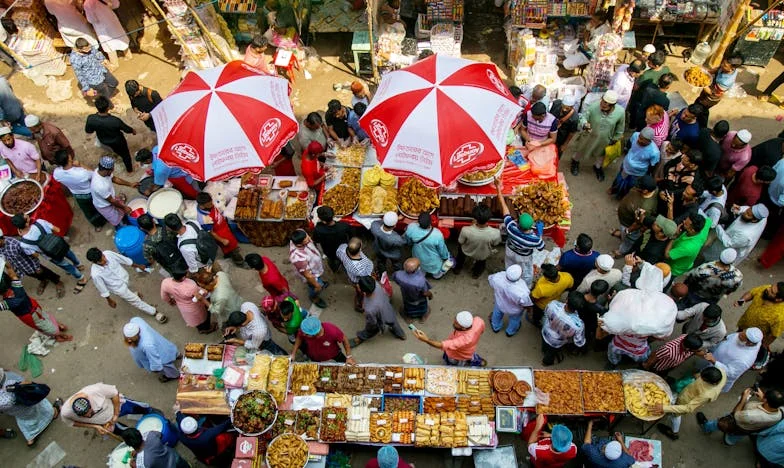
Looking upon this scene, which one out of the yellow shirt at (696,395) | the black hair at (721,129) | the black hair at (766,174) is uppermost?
the black hair at (721,129)

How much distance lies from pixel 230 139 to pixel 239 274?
291cm

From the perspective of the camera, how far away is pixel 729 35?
11.2 metres

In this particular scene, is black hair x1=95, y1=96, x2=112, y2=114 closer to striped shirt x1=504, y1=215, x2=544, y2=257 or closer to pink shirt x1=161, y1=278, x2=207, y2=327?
pink shirt x1=161, y1=278, x2=207, y2=327

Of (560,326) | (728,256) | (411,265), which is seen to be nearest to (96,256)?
(411,265)

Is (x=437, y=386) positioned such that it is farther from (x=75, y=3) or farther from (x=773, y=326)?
(x=75, y=3)

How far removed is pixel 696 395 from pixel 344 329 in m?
5.04

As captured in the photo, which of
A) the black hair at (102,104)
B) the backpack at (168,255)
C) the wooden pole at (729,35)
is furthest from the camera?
the wooden pole at (729,35)

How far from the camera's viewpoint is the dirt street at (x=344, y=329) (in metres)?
7.59

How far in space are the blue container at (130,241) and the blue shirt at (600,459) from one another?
24.3ft

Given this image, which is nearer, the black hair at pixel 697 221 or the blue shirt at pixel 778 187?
the black hair at pixel 697 221

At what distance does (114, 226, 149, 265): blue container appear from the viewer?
8.94 meters

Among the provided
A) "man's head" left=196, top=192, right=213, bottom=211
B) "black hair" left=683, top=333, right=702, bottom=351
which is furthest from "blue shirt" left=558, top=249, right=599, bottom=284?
"man's head" left=196, top=192, right=213, bottom=211

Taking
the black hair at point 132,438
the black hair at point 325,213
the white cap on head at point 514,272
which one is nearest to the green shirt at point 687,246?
the white cap on head at point 514,272

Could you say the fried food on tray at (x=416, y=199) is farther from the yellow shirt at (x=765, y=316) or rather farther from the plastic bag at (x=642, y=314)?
the yellow shirt at (x=765, y=316)
